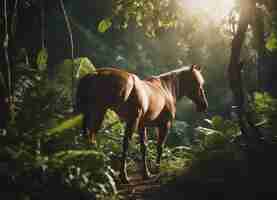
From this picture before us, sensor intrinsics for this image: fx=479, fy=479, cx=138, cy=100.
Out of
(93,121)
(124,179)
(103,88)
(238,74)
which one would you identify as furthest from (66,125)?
(238,74)

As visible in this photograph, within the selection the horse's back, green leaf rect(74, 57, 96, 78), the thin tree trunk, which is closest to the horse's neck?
green leaf rect(74, 57, 96, 78)

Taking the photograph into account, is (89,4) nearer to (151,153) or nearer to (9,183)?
(151,153)

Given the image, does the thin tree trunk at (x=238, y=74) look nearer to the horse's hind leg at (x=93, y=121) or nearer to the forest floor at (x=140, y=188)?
the forest floor at (x=140, y=188)

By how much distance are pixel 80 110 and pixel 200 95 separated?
3568 millimetres

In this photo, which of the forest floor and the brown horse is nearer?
the forest floor

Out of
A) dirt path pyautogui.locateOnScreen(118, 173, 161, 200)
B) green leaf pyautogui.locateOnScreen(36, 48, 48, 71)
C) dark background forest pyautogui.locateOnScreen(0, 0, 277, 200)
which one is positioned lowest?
dirt path pyautogui.locateOnScreen(118, 173, 161, 200)

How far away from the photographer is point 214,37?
19891 millimetres

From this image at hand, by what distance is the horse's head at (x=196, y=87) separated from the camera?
933 cm

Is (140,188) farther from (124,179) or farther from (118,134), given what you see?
(118,134)

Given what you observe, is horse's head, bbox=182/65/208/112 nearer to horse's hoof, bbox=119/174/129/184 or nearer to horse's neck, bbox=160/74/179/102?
horse's neck, bbox=160/74/179/102

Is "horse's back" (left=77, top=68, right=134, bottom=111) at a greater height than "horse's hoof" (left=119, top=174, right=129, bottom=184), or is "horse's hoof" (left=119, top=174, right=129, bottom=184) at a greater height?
"horse's back" (left=77, top=68, right=134, bottom=111)

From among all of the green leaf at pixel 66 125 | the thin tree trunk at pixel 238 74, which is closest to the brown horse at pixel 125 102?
the green leaf at pixel 66 125

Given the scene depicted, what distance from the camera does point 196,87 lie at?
9.45 meters

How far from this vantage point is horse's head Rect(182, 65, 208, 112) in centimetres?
933
